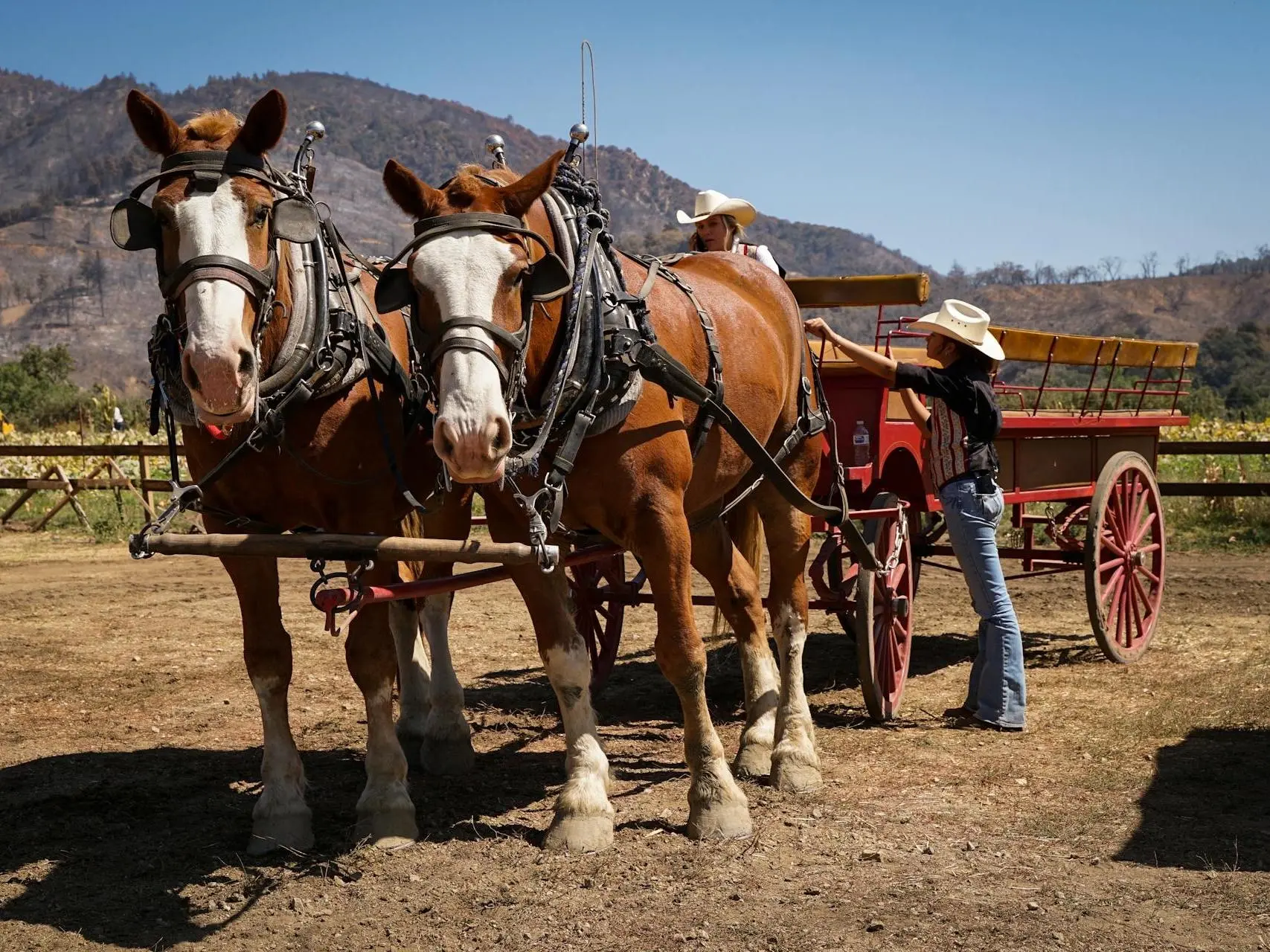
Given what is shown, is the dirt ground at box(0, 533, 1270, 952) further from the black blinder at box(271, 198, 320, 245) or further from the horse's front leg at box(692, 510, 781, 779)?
the black blinder at box(271, 198, 320, 245)

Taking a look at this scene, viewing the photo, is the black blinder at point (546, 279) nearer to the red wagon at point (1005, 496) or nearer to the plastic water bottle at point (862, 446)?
the red wagon at point (1005, 496)

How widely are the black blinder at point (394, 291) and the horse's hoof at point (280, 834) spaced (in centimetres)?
A: 198

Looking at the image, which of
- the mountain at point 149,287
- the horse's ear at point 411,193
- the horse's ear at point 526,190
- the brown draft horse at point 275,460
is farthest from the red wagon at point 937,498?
the mountain at point 149,287

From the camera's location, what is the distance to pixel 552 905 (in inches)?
151

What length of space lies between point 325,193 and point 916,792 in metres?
190

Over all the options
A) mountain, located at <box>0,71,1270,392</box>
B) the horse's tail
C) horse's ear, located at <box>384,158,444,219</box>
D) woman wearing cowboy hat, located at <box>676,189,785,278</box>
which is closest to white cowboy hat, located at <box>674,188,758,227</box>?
woman wearing cowboy hat, located at <box>676,189,785,278</box>

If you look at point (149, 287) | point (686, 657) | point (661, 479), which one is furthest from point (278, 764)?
point (149, 287)

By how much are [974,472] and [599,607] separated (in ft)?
7.69

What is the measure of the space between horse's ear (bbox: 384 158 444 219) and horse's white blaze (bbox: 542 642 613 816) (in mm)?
1632

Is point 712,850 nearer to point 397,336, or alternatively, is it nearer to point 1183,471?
point 397,336

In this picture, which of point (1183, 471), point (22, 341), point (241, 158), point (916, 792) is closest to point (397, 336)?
point (241, 158)

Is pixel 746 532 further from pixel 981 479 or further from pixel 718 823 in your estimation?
pixel 718 823

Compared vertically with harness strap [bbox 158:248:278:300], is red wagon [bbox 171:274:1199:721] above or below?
below

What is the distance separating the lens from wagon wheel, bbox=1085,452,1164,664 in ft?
23.8
